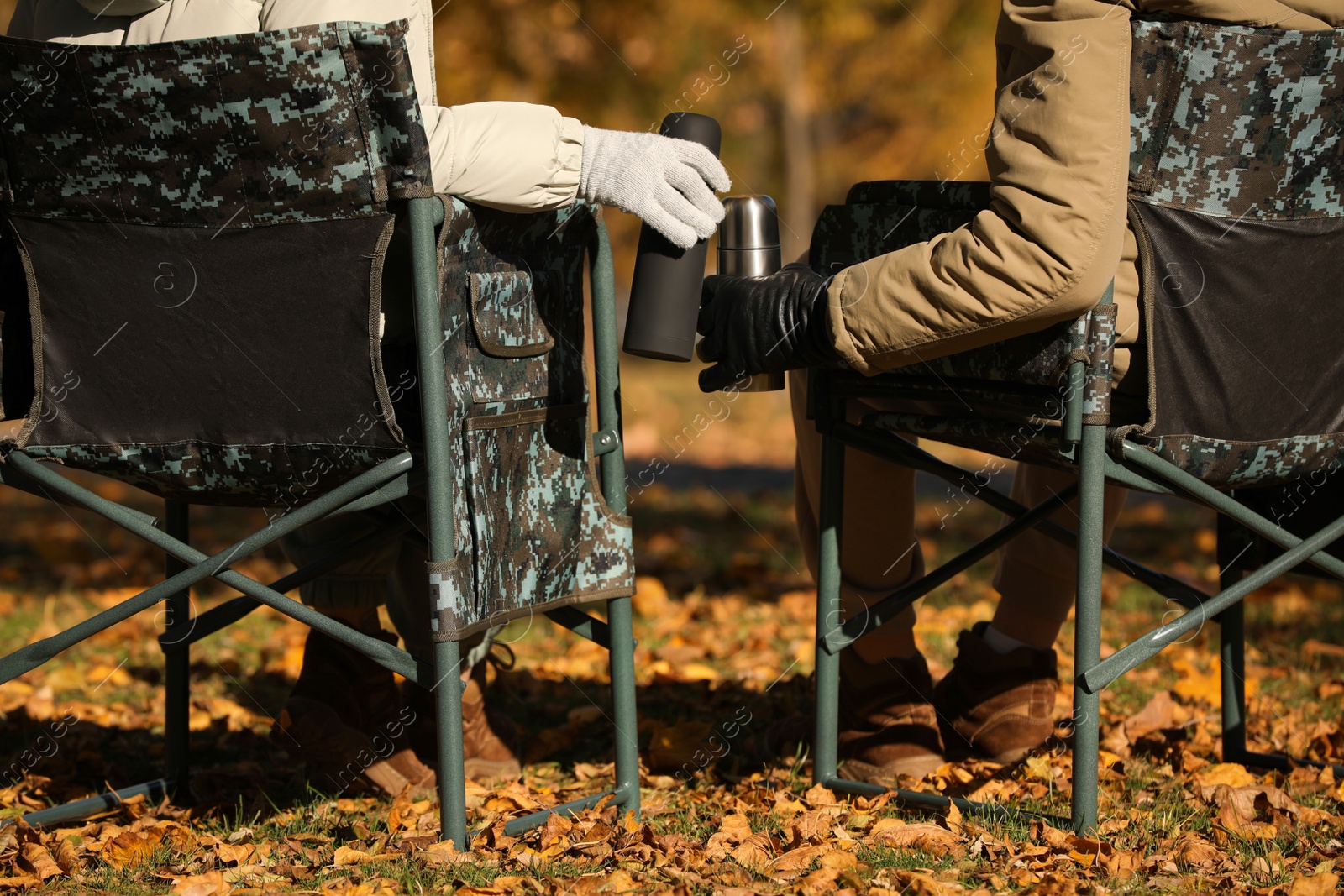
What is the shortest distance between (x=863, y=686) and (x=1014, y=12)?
57.6 inches

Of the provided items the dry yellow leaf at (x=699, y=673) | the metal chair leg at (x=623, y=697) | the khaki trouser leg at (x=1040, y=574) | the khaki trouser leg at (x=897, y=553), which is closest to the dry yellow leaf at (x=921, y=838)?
the metal chair leg at (x=623, y=697)

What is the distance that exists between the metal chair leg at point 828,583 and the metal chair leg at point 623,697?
1.31 feet

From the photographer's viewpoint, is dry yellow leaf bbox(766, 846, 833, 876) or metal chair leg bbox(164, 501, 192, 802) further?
metal chair leg bbox(164, 501, 192, 802)

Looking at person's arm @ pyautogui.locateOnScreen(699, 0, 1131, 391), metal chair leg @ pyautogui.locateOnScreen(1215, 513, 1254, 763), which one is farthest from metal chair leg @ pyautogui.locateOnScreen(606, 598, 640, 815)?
metal chair leg @ pyautogui.locateOnScreen(1215, 513, 1254, 763)

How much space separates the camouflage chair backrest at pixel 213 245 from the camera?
191cm

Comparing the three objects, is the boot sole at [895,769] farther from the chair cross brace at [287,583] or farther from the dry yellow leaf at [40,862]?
the dry yellow leaf at [40,862]

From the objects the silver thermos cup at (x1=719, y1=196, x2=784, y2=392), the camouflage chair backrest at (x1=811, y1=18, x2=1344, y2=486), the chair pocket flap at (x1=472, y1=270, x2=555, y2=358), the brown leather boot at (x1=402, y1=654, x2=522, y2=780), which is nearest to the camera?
the camouflage chair backrest at (x1=811, y1=18, x2=1344, y2=486)

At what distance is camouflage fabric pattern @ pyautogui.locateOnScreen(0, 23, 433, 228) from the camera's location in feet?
6.21

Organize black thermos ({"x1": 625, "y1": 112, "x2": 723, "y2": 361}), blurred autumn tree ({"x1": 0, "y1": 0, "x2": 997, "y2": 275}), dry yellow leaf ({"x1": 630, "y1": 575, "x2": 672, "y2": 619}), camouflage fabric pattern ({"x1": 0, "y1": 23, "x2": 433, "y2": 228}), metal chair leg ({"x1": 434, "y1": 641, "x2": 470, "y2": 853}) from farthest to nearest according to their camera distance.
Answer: blurred autumn tree ({"x1": 0, "y1": 0, "x2": 997, "y2": 275}), dry yellow leaf ({"x1": 630, "y1": 575, "x2": 672, "y2": 619}), black thermos ({"x1": 625, "y1": 112, "x2": 723, "y2": 361}), metal chair leg ({"x1": 434, "y1": 641, "x2": 470, "y2": 853}), camouflage fabric pattern ({"x1": 0, "y1": 23, "x2": 433, "y2": 228})

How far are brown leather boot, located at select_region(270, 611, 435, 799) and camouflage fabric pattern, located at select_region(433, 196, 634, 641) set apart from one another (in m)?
0.69

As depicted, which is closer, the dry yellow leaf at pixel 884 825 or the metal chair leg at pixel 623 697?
the dry yellow leaf at pixel 884 825

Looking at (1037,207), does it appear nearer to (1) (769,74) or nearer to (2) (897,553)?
(2) (897,553)

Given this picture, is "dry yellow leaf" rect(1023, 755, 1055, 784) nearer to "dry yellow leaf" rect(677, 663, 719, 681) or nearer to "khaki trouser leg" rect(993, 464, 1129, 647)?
"khaki trouser leg" rect(993, 464, 1129, 647)

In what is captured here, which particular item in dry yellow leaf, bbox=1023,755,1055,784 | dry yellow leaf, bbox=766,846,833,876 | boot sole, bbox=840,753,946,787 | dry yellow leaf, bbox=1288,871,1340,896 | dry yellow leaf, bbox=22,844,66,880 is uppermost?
dry yellow leaf, bbox=1288,871,1340,896
